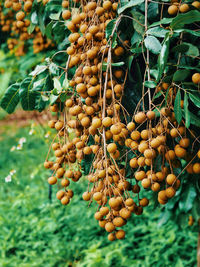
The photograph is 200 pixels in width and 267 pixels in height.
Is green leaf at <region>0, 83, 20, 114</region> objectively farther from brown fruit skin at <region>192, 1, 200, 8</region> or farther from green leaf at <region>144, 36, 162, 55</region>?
brown fruit skin at <region>192, 1, 200, 8</region>

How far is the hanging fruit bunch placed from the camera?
2.65ft

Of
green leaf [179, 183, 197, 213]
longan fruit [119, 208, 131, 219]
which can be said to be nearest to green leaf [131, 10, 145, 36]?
longan fruit [119, 208, 131, 219]

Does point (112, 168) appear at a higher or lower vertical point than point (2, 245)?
higher

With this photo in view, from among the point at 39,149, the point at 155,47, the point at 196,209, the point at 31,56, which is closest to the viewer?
the point at 155,47

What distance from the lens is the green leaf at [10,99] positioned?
1078mm

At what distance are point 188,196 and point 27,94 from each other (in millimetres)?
955

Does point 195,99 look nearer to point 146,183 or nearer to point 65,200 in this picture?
point 146,183

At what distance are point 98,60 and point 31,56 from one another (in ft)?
3.90

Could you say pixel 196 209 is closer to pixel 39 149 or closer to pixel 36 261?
pixel 36 261

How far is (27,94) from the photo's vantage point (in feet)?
3.55

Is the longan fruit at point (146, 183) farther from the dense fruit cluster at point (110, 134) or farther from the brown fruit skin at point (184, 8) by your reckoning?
the brown fruit skin at point (184, 8)

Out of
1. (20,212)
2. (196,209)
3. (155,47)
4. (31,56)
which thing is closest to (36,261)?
(20,212)

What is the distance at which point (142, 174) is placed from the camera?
0.83 metres

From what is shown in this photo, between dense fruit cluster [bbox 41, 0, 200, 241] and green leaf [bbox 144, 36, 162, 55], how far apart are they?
0.33 feet
